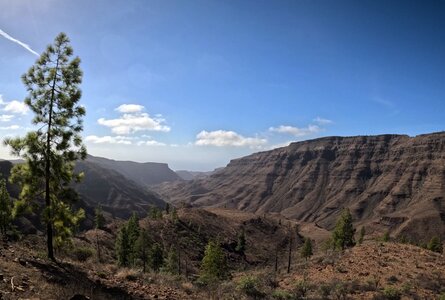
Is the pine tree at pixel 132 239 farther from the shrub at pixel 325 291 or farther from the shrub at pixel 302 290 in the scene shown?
the shrub at pixel 325 291

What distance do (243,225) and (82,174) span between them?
142751 mm

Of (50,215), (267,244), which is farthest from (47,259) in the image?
(267,244)

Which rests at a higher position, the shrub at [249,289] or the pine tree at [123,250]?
the shrub at [249,289]

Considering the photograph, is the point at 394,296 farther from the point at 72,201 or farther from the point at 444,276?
the point at 72,201

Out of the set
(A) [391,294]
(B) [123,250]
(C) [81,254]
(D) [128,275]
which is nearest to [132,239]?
(B) [123,250]

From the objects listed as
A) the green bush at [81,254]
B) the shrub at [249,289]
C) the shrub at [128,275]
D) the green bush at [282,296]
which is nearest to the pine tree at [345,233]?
the green bush at [282,296]

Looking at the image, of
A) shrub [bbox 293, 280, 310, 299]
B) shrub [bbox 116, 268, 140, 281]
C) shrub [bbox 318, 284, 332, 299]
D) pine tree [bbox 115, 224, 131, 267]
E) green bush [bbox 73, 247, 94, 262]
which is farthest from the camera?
pine tree [bbox 115, 224, 131, 267]

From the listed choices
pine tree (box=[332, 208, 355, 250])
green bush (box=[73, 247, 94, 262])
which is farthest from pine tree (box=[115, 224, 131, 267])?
pine tree (box=[332, 208, 355, 250])

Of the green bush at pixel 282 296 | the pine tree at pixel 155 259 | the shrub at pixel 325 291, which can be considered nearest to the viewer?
the green bush at pixel 282 296

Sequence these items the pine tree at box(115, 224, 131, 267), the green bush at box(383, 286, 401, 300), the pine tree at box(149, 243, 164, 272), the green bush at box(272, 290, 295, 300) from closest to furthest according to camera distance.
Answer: the green bush at box(272, 290, 295, 300), the green bush at box(383, 286, 401, 300), the pine tree at box(115, 224, 131, 267), the pine tree at box(149, 243, 164, 272)

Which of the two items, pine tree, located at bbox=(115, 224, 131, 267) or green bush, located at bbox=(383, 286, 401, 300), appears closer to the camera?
green bush, located at bbox=(383, 286, 401, 300)

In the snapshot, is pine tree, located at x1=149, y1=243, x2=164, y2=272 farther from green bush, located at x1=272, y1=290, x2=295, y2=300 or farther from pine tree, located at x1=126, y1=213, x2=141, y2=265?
green bush, located at x1=272, y1=290, x2=295, y2=300

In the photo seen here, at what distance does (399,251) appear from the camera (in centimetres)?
4038

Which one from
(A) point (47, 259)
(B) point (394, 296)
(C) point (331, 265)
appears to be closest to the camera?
(A) point (47, 259)
